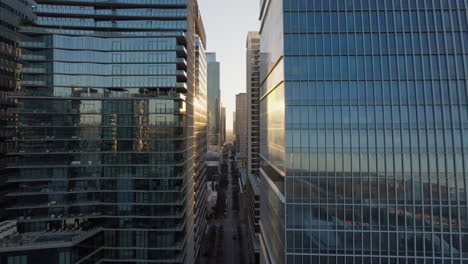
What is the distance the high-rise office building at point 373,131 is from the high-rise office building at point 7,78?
6387 cm

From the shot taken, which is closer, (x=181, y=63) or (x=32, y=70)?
(x=32, y=70)

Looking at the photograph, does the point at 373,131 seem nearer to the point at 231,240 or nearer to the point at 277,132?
the point at 277,132

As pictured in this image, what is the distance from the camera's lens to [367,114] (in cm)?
3155

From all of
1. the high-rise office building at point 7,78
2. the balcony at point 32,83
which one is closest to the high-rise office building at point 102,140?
the balcony at point 32,83

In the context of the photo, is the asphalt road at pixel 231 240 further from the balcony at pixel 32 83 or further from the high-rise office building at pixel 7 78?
the balcony at pixel 32 83

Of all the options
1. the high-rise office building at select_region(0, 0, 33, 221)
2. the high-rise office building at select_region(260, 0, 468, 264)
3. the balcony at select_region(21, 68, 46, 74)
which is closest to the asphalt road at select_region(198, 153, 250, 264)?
the high-rise office building at select_region(260, 0, 468, 264)

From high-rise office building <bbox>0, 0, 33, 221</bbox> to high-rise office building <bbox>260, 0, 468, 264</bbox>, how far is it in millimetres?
63871

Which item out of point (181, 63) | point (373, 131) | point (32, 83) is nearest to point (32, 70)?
point (32, 83)

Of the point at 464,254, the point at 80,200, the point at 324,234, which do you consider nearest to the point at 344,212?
the point at 324,234

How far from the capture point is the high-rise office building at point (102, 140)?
45281mm

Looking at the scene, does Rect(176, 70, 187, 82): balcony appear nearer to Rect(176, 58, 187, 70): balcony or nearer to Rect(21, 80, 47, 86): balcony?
Rect(176, 58, 187, 70): balcony

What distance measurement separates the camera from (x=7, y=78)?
55.8 meters

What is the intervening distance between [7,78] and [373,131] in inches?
3126

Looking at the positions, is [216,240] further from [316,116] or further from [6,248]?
[316,116]
